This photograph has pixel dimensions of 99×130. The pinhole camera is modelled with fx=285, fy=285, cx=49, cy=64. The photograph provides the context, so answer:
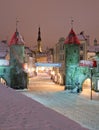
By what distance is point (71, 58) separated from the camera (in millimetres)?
53188

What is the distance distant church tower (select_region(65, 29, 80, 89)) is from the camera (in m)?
52.2

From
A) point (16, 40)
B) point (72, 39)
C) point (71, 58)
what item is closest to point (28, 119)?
point (71, 58)

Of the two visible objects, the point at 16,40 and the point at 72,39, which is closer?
the point at 72,39

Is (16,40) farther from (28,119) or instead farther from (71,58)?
(28,119)

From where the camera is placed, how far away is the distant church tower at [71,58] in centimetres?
5222

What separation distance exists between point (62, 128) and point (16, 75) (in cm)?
4711

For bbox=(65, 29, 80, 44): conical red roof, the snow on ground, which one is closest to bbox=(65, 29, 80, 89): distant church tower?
bbox=(65, 29, 80, 44): conical red roof

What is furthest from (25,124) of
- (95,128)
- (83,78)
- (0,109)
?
(83,78)

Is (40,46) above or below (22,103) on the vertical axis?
above

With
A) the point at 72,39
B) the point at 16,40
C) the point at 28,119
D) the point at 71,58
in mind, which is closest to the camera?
the point at 28,119

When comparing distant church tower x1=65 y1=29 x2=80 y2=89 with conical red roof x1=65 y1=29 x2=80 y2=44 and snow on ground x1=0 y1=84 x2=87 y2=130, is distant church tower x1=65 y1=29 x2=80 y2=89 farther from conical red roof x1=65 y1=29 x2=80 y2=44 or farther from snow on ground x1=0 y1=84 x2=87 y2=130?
snow on ground x1=0 y1=84 x2=87 y2=130

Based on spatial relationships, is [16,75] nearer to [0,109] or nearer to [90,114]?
[90,114]

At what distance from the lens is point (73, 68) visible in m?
52.5

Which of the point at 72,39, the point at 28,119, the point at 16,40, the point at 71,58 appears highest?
the point at 72,39
